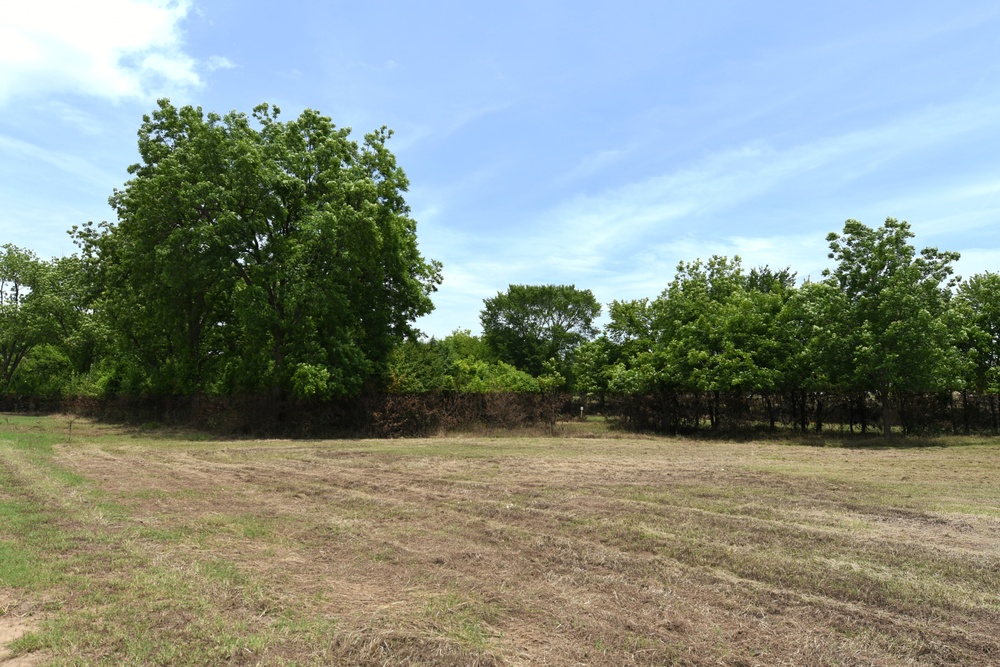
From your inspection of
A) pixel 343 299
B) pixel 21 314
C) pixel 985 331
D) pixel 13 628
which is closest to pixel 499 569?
pixel 13 628

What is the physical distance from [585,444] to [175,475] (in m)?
14.9

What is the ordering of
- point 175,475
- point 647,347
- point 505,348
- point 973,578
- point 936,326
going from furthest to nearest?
point 505,348
point 647,347
point 936,326
point 175,475
point 973,578

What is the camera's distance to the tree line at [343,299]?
25.1m

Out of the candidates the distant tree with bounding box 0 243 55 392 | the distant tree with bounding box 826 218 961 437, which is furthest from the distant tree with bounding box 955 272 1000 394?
the distant tree with bounding box 0 243 55 392

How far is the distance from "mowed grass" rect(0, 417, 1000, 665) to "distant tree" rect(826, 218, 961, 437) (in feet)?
39.8

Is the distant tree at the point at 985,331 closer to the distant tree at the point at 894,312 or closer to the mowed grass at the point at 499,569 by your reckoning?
the distant tree at the point at 894,312

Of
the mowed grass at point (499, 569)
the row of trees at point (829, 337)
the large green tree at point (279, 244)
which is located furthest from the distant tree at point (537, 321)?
the mowed grass at point (499, 569)

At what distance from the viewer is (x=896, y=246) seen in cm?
2538

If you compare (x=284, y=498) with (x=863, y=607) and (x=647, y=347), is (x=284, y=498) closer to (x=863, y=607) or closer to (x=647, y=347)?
(x=863, y=607)

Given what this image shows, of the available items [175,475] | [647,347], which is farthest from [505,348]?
[175,475]

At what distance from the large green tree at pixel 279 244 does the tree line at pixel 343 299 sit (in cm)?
9

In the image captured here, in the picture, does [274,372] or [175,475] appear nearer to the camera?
[175,475]

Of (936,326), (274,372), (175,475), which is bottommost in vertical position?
(175,475)

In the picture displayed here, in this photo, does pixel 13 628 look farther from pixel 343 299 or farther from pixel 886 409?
pixel 886 409
